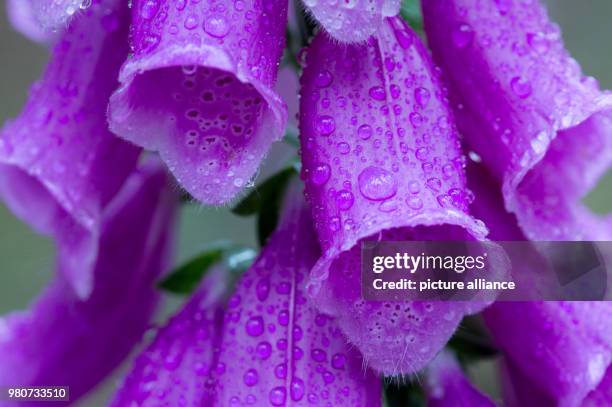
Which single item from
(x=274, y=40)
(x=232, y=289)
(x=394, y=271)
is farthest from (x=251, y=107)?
(x=232, y=289)

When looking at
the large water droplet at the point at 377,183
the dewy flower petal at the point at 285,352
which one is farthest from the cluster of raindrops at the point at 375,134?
the dewy flower petal at the point at 285,352

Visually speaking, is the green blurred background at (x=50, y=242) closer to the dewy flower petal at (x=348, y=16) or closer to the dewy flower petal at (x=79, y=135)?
the dewy flower petal at (x=79, y=135)

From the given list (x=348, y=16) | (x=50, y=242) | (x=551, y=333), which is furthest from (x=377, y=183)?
(x=50, y=242)

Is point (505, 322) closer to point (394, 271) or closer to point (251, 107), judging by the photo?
point (394, 271)

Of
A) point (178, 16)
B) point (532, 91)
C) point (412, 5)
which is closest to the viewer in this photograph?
point (178, 16)

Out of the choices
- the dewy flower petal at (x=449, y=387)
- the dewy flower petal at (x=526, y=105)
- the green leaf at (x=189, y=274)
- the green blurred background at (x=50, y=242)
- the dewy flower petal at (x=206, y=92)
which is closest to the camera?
the dewy flower petal at (x=206, y=92)
